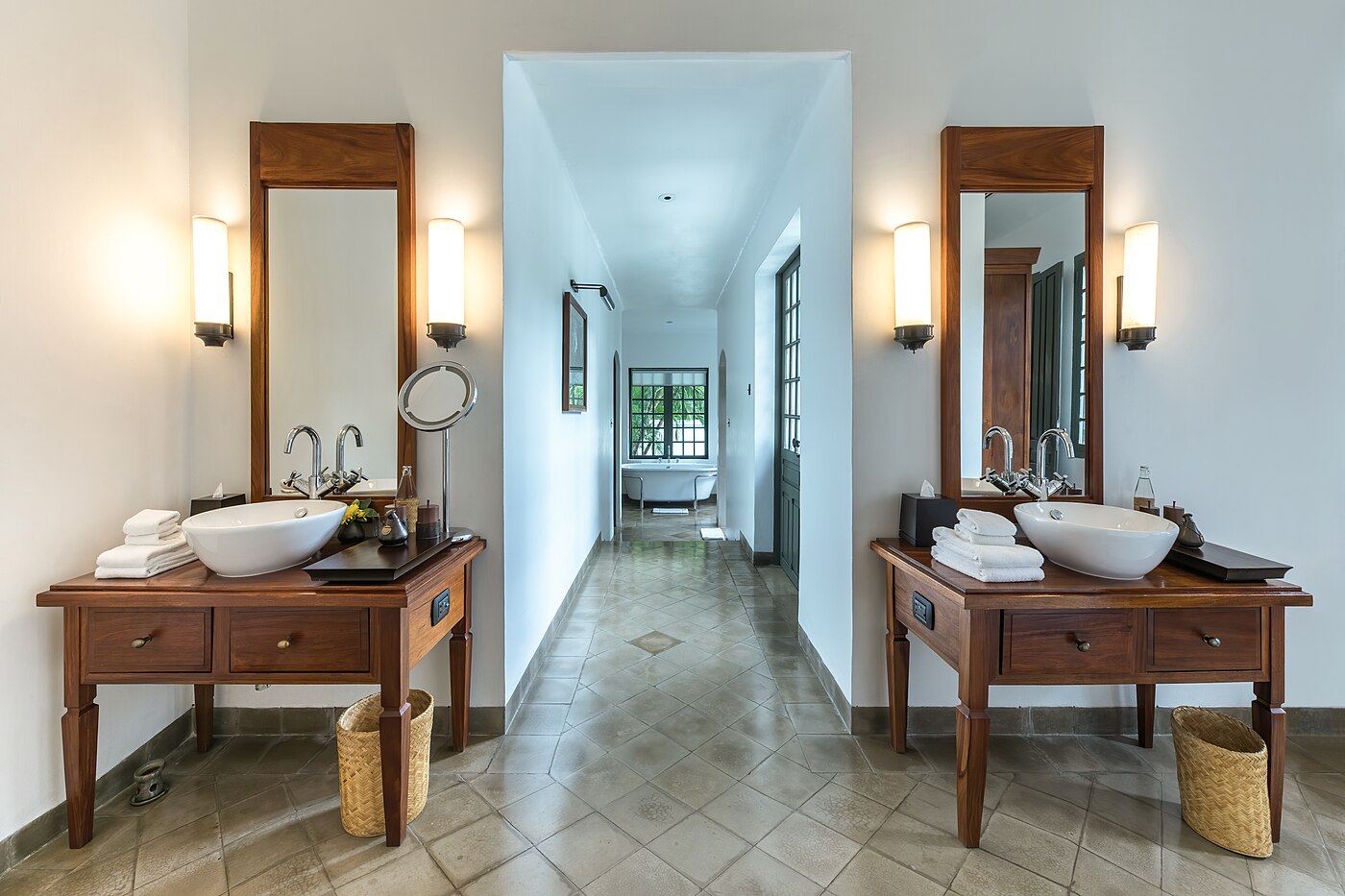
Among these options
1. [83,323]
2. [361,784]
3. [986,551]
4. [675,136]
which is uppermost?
[675,136]

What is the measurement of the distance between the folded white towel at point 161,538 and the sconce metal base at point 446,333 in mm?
1014

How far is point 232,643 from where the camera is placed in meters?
1.61

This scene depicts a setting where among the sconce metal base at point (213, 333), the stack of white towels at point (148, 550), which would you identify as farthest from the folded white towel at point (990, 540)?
the sconce metal base at point (213, 333)

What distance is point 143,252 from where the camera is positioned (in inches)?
78.1

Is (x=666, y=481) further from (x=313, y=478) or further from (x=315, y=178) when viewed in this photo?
(x=315, y=178)

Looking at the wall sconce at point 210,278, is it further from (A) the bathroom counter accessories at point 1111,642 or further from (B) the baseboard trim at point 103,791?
(A) the bathroom counter accessories at point 1111,642

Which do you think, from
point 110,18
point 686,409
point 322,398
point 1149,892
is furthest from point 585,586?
point 686,409

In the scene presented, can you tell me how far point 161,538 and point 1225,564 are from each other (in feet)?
10.6

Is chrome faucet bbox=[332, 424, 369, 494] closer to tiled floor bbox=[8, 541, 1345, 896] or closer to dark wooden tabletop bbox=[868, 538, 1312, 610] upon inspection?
tiled floor bbox=[8, 541, 1345, 896]

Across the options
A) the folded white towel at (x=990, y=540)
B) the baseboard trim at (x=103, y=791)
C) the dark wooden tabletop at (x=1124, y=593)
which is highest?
the folded white towel at (x=990, y=540)

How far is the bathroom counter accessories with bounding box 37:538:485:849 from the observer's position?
1579 millimetres

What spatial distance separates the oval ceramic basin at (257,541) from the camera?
1.57 m

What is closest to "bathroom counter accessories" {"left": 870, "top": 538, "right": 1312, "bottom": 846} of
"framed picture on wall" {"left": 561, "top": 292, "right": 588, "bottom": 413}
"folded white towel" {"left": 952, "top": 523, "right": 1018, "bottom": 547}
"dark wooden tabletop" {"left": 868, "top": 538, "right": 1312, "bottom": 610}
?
"dark wooden tabletop" {"left": 868, "top": 538, "right": 1312, "bottom": 610}

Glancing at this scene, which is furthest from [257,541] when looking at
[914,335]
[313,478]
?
[914,335]
